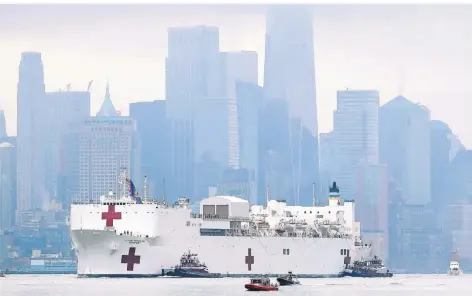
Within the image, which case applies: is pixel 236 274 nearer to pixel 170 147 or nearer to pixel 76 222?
pixel 76 222

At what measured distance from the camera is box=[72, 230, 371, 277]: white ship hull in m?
47.8

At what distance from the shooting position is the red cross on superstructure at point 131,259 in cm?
4783

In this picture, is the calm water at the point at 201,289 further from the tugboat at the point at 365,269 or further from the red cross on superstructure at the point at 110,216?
the tugboat at the point at 365,269

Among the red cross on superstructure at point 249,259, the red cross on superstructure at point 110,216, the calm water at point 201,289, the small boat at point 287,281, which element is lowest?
the calm water at point 201,289

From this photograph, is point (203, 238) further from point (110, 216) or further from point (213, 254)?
point (110, 216)

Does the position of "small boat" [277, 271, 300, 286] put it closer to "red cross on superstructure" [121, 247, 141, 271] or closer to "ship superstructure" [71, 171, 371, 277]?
"ship superstructure" [71, 171, 371, 277]

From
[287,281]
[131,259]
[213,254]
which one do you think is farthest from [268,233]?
[287,281]

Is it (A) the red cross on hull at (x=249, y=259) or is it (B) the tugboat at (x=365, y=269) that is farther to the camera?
(B) the tugboat at (x=365, y=269)

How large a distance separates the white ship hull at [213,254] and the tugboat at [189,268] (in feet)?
0.58

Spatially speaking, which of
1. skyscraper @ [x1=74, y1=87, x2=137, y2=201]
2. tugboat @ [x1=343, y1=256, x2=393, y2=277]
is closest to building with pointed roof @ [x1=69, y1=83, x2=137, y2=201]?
skyscraper @ [x1=74, y1=87, x2=137, y2=201]

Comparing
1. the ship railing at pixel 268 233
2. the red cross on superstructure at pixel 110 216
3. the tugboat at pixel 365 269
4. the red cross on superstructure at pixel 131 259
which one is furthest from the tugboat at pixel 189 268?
the tugboat at pixel 365 269

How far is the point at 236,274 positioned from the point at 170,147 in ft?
226

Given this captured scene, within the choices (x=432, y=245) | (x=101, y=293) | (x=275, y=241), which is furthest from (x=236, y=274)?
(x=432, y=245)

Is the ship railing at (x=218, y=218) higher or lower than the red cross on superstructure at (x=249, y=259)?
higher
